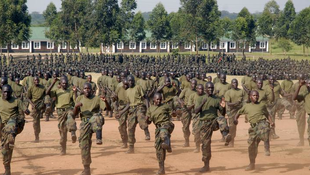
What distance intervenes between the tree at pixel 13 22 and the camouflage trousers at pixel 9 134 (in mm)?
41963

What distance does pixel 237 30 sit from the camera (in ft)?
215

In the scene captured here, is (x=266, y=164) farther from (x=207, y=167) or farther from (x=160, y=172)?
(x=160, y=172)

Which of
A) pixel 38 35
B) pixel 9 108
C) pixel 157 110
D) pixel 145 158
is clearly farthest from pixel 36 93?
pixel 38 35

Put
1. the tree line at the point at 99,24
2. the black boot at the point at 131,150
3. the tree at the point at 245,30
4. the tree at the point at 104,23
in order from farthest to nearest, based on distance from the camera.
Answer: the tree at the point at 245,30
the tree at the point at 104,23
the tree line at the point at 99,24
the black boot at the point at 131,150

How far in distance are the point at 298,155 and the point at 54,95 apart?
276 inches

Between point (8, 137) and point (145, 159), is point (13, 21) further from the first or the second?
point (8, 137)

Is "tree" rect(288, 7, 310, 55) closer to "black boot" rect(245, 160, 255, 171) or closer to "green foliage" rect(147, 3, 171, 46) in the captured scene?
"green foliage" rect(147, 3, 171, 46)

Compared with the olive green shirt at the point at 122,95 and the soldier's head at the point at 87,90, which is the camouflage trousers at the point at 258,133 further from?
the olive green shirt at the point at 122,95

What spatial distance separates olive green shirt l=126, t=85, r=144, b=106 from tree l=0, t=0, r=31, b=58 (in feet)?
130

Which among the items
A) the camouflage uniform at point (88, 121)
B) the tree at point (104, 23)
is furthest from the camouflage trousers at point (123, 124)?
the tree at point (104, 23)

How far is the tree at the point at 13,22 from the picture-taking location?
51.3 metres

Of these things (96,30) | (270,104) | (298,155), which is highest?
(96,30)

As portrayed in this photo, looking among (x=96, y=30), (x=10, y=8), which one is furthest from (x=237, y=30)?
(x=10, y=8)

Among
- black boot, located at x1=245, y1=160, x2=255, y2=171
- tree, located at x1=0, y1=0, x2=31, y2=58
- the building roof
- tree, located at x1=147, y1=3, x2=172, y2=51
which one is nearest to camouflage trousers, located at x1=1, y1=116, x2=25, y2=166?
black boot, located at x1=245, y1=160, x2=255, y2=171
